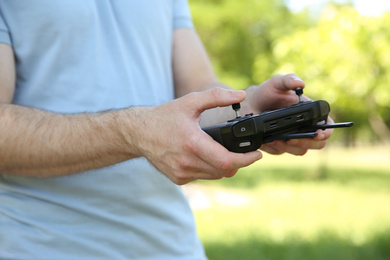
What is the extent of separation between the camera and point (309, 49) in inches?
492

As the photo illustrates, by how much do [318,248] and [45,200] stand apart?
4728 mm

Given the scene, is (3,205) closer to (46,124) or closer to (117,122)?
(46,124)

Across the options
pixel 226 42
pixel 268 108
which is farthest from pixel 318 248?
pixel 226 42

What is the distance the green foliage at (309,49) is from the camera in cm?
1126

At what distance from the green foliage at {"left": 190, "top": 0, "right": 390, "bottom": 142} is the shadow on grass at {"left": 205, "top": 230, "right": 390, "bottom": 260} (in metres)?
6.13

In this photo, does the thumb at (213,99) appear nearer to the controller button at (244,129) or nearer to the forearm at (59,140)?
the controller button at (244,129)

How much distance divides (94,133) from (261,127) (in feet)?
1.43

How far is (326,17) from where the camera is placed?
12352 mm

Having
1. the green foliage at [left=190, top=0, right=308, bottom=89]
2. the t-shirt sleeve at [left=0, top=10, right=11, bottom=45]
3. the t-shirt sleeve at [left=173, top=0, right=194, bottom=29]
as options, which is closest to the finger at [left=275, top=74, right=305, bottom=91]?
the t-shirt sleeve at [left=173, top=0, right=194, bottom=29]

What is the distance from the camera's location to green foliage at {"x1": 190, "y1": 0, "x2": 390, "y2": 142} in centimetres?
1126

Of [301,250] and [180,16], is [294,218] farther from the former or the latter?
[180,16]

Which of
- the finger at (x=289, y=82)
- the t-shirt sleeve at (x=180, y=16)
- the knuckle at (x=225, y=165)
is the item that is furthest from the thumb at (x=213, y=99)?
the t-shirt sleeve at (x=180, y=16)

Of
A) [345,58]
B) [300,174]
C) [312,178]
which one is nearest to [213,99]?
[345,58]

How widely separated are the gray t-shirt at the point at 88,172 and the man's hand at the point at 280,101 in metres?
0.35
